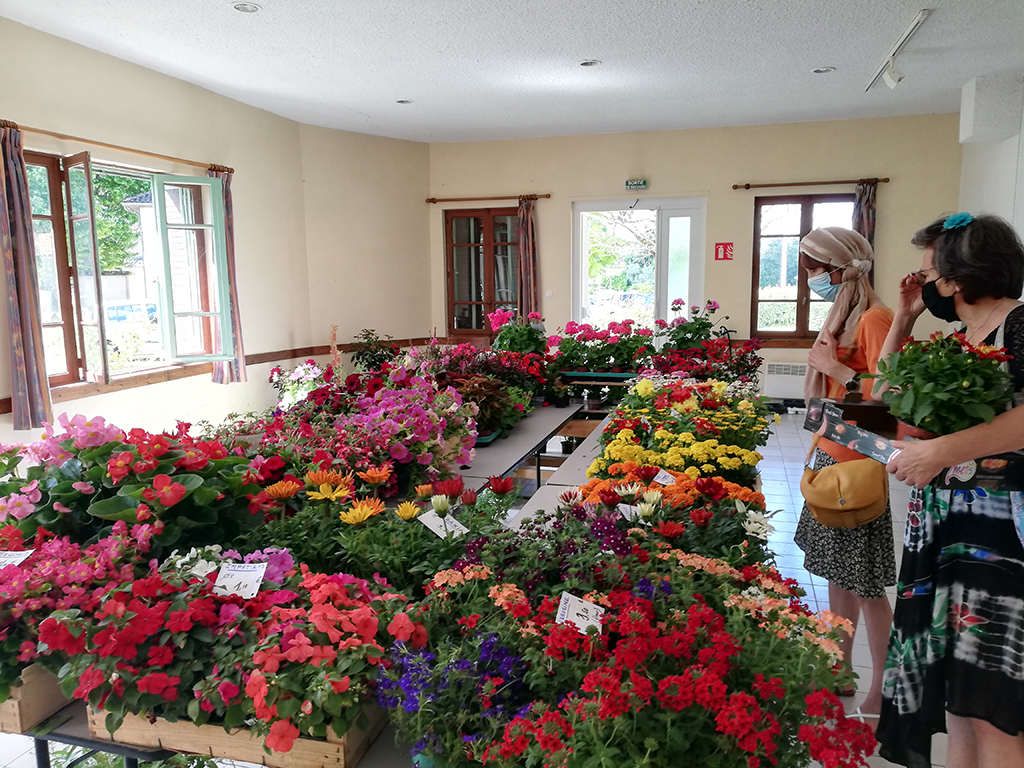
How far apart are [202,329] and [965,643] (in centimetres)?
611

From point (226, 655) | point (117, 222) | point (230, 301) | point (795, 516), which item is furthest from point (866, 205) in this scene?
point (226, 655)

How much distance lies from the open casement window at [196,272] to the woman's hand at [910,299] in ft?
17.4

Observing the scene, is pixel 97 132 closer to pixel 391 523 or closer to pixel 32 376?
pixel 32 376

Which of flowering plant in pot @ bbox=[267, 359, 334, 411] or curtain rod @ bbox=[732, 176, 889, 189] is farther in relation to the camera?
curtain rod @ bbox=[732, 176, 889, 189]

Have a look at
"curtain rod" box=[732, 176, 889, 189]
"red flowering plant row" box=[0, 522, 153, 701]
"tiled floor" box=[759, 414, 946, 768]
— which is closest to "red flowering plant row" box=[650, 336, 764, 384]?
"tiled floor" box=[759, 414, 946, 768]

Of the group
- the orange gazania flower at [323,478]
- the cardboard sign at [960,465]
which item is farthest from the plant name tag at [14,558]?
the cardboard sign at [960,465]

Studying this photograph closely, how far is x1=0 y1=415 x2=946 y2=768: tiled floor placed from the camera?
1307mm

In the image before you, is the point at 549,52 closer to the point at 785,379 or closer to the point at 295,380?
the point at 295,380

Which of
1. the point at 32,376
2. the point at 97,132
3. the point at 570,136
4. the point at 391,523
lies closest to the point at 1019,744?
the point at 391,523

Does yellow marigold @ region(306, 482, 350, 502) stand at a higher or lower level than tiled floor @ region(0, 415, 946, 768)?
higher

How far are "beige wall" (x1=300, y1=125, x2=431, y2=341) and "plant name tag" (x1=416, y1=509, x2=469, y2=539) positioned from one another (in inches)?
251

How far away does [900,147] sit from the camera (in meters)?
7.52

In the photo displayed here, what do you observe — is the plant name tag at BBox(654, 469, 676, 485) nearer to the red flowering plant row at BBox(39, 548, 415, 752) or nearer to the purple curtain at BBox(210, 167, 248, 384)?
the red flowering plant row at BBox(39, 548, 415, 752)

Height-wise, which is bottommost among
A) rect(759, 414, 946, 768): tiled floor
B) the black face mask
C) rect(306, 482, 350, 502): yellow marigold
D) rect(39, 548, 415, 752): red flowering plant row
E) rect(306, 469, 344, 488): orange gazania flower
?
rect(759, 414, 946, 768): tiled floor
